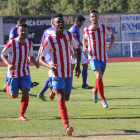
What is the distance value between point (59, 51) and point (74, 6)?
50157 millimetres

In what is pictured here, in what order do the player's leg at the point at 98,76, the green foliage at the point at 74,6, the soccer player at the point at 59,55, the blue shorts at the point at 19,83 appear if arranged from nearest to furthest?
1. the soccer player at the point at 59,55
2. the blue shorts at the point at 19,83
3. the player's leg at the point at 98,76
4. the green foliage at the point at 74,6

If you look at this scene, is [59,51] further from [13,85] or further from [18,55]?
[13,85]

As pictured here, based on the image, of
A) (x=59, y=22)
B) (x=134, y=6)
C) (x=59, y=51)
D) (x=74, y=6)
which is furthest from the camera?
(x=74, y=6)

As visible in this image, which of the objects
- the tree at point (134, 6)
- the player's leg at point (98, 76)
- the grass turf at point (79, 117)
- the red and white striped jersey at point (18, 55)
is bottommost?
the grass turf at point (79, 117)

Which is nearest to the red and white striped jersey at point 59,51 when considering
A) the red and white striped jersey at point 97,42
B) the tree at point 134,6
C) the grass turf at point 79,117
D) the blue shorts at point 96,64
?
the grass turf at point 79,117

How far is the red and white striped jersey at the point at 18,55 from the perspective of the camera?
299 inches

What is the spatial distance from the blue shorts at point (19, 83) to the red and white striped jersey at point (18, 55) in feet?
0.26

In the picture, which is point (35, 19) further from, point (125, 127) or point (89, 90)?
point (125, 127)

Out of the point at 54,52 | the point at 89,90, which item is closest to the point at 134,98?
the point at 89,90

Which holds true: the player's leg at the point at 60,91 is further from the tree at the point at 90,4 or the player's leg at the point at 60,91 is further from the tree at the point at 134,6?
the tree at the point at 90,4

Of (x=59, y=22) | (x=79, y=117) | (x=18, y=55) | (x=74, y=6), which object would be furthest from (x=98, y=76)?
(x=74, y=6)

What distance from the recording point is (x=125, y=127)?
6.77 metres

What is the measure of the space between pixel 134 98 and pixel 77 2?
47.3 meters

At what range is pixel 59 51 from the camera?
6.57 m
